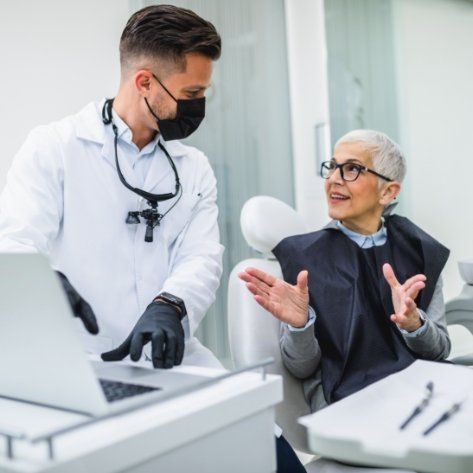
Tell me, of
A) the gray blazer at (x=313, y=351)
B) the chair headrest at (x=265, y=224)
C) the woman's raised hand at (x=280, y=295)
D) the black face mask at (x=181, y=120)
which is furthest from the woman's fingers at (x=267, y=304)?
the black face mask at (x=181, y=120)

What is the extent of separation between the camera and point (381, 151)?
1.83 metres

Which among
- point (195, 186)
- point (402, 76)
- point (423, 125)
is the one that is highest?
point (402, 76)

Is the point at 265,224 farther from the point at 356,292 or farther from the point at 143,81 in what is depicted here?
the point at 143,81

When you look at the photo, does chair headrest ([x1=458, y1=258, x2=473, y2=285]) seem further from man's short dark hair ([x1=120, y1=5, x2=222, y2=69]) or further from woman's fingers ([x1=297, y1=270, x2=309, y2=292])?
man's short dark hair ([x1=120, y1=5, x2=222, y2=69])

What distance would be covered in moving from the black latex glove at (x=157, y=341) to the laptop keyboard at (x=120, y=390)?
0.16 meters

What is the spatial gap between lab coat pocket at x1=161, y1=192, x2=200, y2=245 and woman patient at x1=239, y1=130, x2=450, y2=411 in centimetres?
27

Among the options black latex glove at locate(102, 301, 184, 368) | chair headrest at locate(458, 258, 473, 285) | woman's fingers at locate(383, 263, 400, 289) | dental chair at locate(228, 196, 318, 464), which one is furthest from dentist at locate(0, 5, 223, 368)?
chair headrest at locate(458, 258, 473, 285)

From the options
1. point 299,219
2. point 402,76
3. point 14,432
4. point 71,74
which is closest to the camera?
point 14,432

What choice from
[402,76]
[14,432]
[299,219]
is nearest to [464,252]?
[402,76]

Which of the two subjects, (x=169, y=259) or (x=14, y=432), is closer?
(x=14, y=432)

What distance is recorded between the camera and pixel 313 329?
5.15 ft

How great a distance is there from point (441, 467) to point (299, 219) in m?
1.24

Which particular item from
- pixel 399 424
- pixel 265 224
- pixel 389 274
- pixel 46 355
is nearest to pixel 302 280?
pixel 389 274

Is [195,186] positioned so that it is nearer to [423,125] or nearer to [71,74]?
[71,74]
